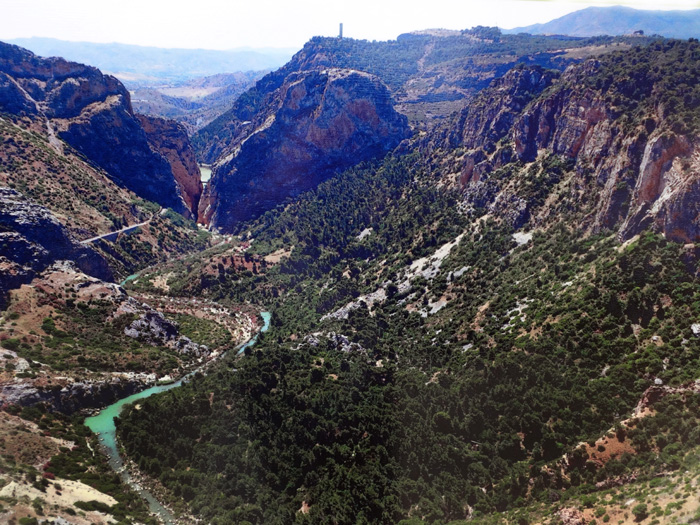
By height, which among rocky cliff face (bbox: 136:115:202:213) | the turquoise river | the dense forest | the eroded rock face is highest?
rocky cliff face (bbox: 136:115:202:213)

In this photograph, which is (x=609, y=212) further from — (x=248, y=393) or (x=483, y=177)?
(x=248, y=393)

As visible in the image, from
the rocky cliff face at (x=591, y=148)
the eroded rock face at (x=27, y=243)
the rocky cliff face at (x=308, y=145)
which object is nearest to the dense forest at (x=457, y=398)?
the rocky cliff face at (x=591, y=148)

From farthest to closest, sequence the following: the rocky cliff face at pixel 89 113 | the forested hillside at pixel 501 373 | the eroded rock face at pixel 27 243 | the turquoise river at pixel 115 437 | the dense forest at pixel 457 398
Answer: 1. the rocky cliff face at pixel 89 113
2. the eroded rock face at pixel 27 243
3. the turquoise river at pixel 115 437
4. the dense forest at pixel 457 398
5. the forested hillside at pixel 501 373

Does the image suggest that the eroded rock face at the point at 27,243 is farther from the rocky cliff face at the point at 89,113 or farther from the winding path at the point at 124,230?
the rocky cliff face at the point at 89,113

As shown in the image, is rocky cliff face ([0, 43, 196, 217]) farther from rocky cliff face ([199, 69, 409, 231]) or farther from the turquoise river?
the turquoise river

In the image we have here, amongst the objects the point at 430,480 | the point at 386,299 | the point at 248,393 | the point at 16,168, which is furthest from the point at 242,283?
the point at 430,480

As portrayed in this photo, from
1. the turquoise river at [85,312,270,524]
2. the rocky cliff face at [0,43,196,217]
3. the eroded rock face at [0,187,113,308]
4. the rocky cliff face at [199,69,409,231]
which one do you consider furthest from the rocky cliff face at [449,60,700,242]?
the rocky cliff face at [0,43,196,217]
